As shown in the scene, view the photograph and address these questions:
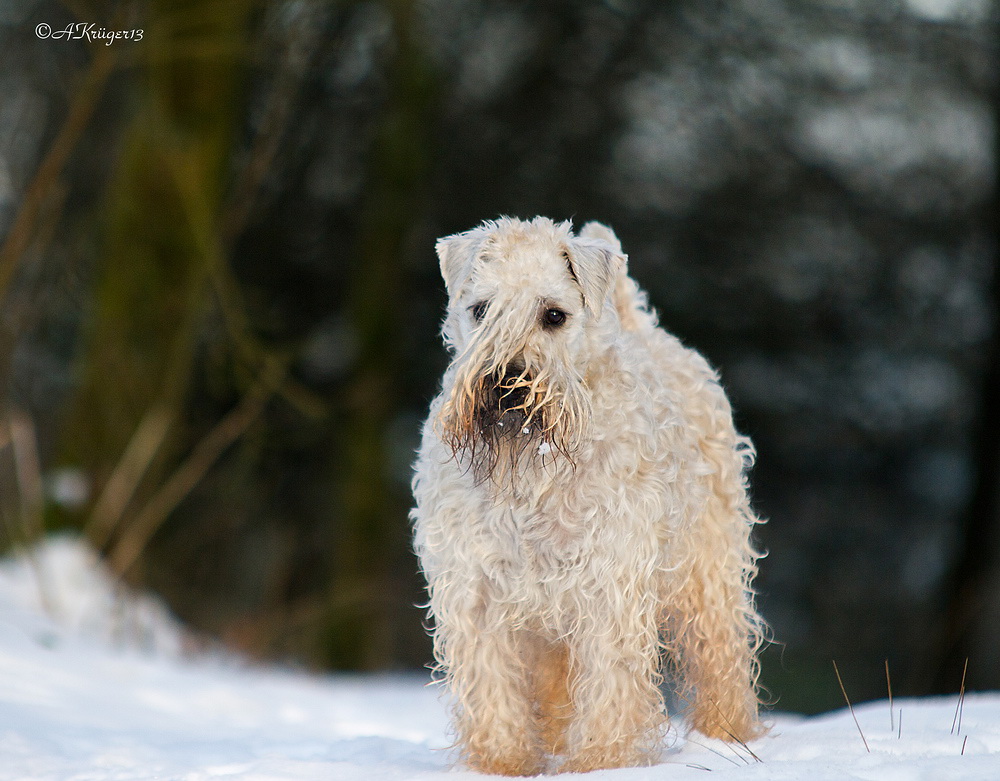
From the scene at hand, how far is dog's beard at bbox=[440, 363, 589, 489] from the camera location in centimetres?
349

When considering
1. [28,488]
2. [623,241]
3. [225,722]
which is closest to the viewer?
[225,722]

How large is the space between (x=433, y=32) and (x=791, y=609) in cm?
731

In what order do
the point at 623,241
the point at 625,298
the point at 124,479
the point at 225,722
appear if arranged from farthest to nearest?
the point at 623,241
the point at 124,479
the point at 225,722
the point at 625,298

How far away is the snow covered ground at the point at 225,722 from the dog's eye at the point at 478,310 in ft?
5.43

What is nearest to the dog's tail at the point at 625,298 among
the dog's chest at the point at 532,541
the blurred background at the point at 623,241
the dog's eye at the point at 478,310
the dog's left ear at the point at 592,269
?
the dog's left ear at the point at 592,269

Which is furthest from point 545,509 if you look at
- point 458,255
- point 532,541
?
point 458,255

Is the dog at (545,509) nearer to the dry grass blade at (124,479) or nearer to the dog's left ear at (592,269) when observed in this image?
the dog's left ear at (592,269)

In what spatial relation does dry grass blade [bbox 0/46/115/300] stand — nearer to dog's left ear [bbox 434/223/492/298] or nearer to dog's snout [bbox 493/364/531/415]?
dog's left ear [bbox 434/223/492/298]

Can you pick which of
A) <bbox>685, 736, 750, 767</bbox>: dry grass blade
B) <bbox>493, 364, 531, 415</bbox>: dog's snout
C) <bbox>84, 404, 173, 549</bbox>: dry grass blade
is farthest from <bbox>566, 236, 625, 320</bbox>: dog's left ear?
<bbox>84, 404, 173, 549</bbox>: dry grass blade

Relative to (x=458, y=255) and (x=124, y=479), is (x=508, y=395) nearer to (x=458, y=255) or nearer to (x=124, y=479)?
(x=458, y=255)

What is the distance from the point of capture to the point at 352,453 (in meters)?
9.62

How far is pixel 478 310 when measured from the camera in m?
3.73

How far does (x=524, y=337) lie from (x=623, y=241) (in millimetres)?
6879

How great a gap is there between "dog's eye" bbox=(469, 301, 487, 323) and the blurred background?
5.38 metres
